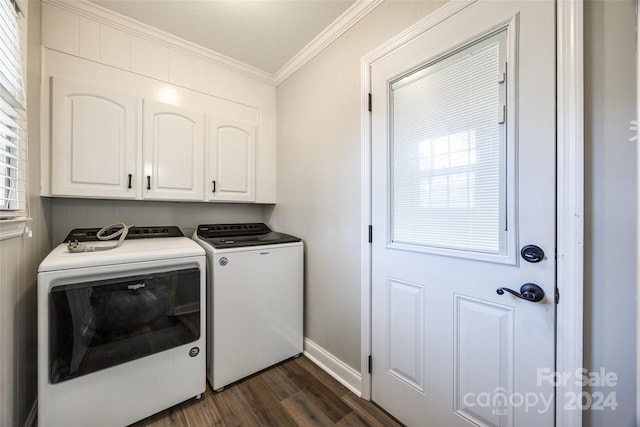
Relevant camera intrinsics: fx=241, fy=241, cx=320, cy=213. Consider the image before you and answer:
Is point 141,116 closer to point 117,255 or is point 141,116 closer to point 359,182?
point 117,255

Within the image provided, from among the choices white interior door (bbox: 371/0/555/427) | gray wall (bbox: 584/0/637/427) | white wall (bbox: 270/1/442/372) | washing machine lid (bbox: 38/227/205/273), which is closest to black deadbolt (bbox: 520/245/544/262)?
white interior door (bbox: 371/0/555/427)

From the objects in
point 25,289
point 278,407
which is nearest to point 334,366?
point 278,407

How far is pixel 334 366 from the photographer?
168cm

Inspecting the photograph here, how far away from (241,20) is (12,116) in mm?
1301

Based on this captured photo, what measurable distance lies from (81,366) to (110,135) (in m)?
1.32

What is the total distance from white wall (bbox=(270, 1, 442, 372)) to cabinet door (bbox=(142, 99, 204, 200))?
0.72 meters

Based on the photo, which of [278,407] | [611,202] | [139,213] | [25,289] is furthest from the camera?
[139,213]

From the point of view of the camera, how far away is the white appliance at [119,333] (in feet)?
3.54

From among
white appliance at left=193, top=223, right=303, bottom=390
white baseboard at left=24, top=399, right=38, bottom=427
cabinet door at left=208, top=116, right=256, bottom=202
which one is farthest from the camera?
cabinet door at left=208, top=116, right=256, bottom=202

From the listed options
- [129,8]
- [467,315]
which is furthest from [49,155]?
[467,315]

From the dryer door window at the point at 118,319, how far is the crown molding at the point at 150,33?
5.42ft

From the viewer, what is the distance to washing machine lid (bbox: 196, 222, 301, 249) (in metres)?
1.65

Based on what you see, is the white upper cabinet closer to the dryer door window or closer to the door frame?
the dryer door window

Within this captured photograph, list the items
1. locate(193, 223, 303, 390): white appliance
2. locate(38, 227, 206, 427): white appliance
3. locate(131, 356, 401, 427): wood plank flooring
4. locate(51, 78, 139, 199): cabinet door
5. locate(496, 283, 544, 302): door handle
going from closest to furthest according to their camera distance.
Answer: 1. locate(496, 283, 544, 302): door handle
2. locate(38, 227, 206, 427): white appliance
3. locate(131, 356, 401, 427): wood plank flooring
4. locate(51, 78, 139, 199): cabinet door
5. locate(193, 223, 303, 390): white appliance
